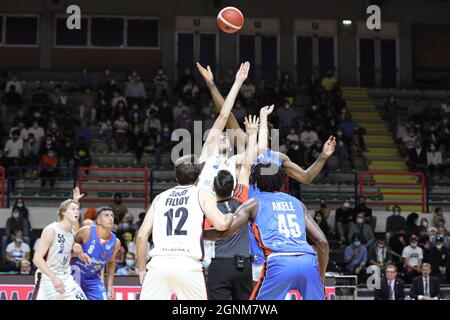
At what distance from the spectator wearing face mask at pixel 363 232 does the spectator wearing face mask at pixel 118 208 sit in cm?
533

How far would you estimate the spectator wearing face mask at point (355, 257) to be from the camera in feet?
55.7

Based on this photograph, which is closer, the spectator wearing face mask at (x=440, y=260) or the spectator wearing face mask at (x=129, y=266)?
the spectator wearing face mask at (x=129, y=266)

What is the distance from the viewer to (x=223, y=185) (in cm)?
717

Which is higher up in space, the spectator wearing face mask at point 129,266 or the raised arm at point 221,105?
the raised arm at point 221,105

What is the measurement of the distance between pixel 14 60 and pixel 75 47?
2088 mm

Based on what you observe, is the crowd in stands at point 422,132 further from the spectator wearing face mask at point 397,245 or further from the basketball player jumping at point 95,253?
the basketball player jumping at point 95,253

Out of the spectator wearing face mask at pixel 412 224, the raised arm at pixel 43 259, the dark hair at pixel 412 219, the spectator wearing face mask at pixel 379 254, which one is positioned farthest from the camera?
the dark hair at pixel 412 219

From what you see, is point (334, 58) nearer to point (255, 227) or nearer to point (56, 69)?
point (56, 69)

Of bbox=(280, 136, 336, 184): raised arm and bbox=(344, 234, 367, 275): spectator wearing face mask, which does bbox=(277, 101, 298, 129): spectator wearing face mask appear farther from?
bbox=(280, 136, 336, 184): raised arm

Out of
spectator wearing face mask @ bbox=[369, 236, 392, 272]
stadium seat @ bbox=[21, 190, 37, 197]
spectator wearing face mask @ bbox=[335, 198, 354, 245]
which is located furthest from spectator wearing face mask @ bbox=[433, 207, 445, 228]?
stadium seat @ bbox=[21, 190, 37, 197]

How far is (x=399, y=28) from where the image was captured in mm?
27828

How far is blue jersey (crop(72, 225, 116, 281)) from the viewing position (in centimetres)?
974

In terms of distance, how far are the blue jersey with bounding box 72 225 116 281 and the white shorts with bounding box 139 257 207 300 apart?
10.5 ft

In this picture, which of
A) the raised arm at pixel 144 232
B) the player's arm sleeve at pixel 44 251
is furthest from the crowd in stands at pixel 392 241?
the raised arm at pixel 144 232
